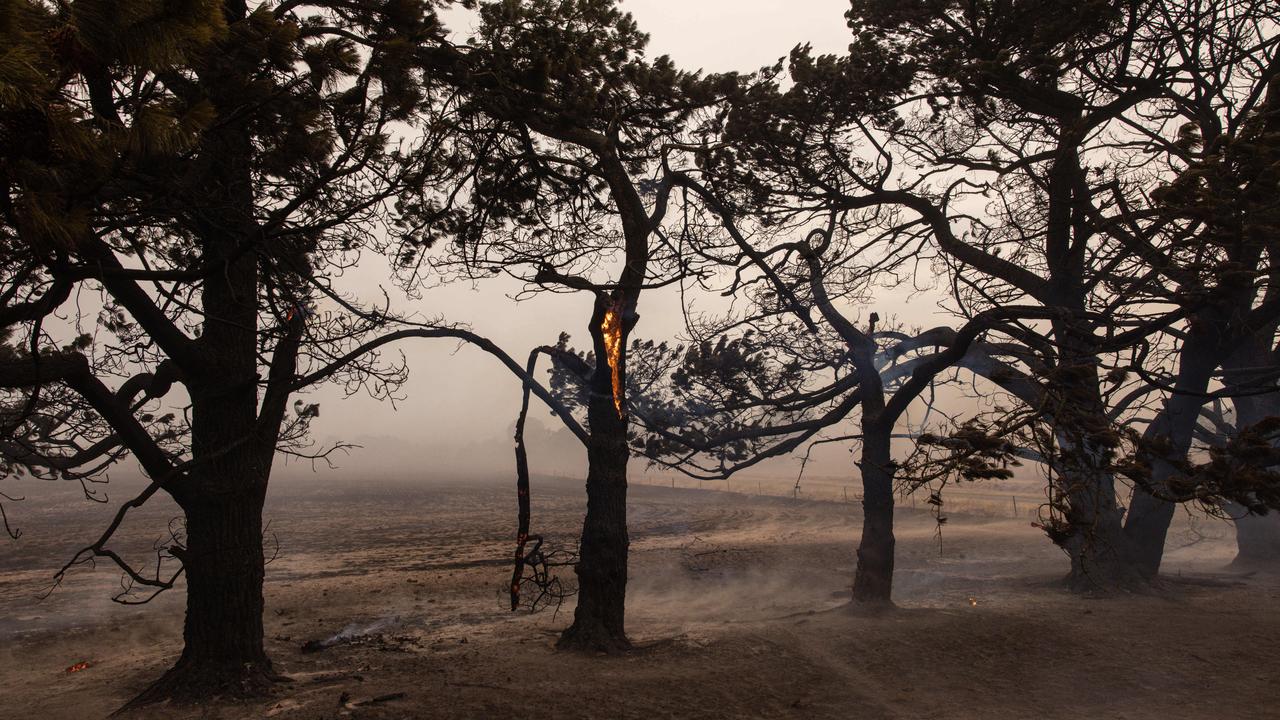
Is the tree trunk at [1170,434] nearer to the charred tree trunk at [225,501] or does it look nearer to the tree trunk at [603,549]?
the tree trunk at [603,549]

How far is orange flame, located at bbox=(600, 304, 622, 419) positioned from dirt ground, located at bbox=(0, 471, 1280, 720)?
3519mm

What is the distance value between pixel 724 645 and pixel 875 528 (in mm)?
4059

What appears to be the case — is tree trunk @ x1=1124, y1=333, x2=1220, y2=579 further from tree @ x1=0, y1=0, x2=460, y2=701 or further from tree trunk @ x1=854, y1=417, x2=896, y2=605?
tree @ x1=0, y1=0, x2=460, y2=701

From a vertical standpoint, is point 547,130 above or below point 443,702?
above

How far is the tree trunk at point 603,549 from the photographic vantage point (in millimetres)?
9289

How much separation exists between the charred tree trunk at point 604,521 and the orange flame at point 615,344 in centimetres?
1

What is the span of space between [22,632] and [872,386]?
17.0 m

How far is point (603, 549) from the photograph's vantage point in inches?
372

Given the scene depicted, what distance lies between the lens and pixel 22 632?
43.8 ft

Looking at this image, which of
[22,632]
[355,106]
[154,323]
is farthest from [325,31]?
[22,632]

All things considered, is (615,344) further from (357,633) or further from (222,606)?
(357,633)

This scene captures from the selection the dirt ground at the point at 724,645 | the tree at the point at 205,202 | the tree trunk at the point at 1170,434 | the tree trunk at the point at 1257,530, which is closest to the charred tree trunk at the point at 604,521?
the dirt ground at the point at 724,645

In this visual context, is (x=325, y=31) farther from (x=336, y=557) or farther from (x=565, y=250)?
(x=336, y=557)

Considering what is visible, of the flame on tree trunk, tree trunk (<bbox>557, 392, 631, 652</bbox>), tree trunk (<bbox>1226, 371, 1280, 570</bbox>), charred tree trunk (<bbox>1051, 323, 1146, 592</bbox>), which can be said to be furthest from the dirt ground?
the flame on tree trunk
